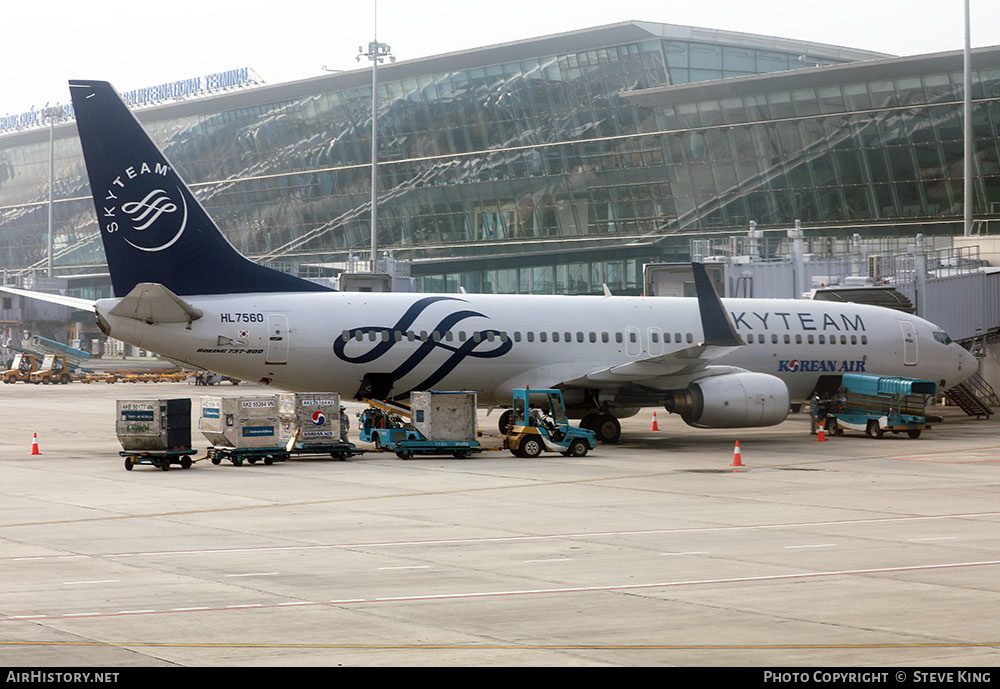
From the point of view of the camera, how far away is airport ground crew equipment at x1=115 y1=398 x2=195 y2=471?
24.4 m

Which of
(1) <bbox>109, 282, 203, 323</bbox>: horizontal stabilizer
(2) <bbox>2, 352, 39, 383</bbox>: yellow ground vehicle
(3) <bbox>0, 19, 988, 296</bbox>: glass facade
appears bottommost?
(2) <bbox>2, 352, 39, 383</bbox>: yellow ground vehicle

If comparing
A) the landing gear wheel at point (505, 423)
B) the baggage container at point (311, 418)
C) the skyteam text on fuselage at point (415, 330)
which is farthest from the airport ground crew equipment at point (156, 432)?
the landing gear wheel at point (505, 423)

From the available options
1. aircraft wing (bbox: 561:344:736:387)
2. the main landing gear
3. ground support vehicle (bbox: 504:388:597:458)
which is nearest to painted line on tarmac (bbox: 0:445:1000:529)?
ground support vehicle (bbox: 504:388:597:458)

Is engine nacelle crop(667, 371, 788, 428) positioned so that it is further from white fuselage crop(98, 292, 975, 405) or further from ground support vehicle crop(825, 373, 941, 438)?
ground support vehicle crop(825, 373, 941, 438)

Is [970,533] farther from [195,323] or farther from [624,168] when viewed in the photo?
[624,168]

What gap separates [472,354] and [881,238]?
4263 cm

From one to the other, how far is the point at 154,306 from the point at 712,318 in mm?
12468

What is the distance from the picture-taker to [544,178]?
8338 cm

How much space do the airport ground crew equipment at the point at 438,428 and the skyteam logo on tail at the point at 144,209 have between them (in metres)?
6.52

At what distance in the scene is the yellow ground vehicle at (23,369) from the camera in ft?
231

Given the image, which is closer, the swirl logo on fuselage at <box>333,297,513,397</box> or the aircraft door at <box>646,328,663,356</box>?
the swirl logo on fuselage at <box>333,297,513,397</box>

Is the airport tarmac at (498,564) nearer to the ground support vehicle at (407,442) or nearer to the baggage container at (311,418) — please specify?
the baggage container at (311,418)

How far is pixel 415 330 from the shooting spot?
2988cm

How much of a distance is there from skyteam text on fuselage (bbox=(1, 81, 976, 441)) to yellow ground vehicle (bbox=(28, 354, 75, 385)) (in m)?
44.7
